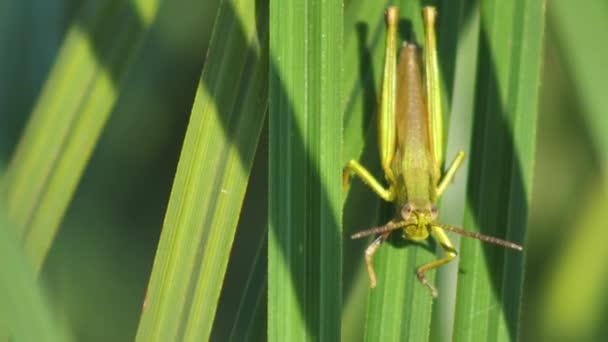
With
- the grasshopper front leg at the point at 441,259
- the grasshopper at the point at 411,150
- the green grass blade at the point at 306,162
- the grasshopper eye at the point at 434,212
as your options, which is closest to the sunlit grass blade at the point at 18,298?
the green grass blade at the point at 306,162

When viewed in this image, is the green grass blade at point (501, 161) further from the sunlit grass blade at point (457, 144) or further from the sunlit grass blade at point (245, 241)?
the sunlit grass blade at point (245, 241)

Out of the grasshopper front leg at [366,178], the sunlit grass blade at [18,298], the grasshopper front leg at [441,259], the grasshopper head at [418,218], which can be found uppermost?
the grasshopper front leg at [366,178]

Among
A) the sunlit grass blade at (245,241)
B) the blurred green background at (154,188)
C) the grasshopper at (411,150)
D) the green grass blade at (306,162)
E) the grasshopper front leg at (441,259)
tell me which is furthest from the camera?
the sunlit grass blade at (245,241)

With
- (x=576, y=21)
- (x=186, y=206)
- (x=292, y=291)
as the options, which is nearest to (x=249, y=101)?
(x=186, y=206)

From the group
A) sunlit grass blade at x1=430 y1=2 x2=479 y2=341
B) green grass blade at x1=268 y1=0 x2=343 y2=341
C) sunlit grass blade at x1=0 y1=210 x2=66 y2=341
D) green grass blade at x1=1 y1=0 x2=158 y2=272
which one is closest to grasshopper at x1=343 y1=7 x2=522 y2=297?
sunlit grass blade at x1=430 y1=2 x2=479 y2=341

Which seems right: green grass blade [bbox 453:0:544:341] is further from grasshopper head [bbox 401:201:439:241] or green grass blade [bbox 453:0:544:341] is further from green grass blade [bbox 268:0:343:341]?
green grass blade [bbox 268:0:343:341]
